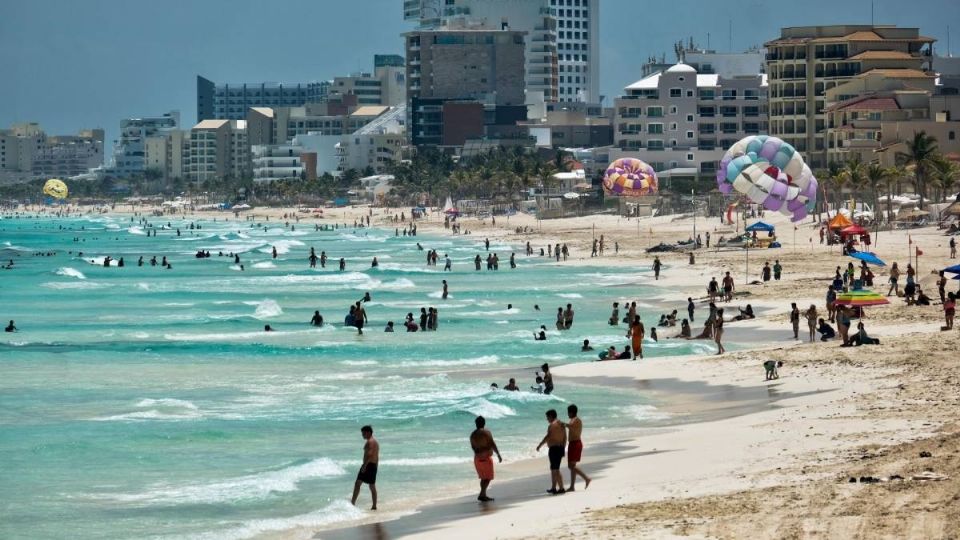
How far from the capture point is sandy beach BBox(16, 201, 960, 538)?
16.7 metres

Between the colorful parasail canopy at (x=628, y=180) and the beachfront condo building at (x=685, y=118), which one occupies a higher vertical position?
the beachfront condo building at (x=685, y=118)

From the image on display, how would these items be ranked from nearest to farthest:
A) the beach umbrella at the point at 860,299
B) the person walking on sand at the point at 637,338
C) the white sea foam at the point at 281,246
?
the person walking on sand at the point at 637,338, the beach umbrella at the point at 860,299, the white sea foam at the point at 281,246

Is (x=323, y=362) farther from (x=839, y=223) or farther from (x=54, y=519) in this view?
(x=839, y=223)

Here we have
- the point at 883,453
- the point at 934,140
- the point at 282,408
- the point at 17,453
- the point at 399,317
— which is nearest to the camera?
the point at 883,453

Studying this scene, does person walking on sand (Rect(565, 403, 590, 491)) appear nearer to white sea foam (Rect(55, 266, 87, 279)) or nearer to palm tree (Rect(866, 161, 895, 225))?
palm tree (Rect(866, 161, 895, 225))

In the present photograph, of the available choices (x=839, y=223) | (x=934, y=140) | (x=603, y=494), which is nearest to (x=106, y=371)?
(x=603, y=494)

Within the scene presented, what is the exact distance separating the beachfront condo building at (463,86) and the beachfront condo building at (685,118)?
50511mm

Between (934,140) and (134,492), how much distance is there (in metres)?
73.1

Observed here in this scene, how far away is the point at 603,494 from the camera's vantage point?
65.5 ft

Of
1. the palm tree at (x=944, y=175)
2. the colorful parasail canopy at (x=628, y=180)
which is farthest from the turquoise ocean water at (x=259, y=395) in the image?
the colorful parasail canopy at (x=628, y=180)

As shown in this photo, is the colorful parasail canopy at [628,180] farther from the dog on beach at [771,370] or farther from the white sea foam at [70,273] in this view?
the dog on beach at [771,370]

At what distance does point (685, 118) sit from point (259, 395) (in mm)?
103210

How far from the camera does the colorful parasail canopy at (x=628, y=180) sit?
11375cm

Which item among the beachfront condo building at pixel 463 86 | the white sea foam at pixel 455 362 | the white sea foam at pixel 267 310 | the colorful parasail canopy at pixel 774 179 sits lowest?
the white sea foam at pixel 455 362
